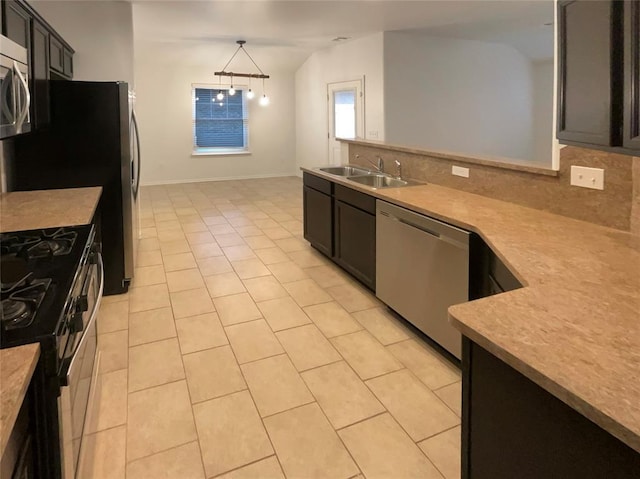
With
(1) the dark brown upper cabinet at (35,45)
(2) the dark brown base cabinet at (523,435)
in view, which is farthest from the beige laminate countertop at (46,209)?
(2) the dark brown base cabinet at (523,435)

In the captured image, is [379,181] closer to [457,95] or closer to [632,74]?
[632,74]

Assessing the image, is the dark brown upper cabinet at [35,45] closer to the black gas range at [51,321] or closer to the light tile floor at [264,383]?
the black gas range at [51,321]

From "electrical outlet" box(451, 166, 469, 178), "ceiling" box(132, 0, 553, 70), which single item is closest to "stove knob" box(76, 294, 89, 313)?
"electrical outlet" box(451, 166, 469, 178)

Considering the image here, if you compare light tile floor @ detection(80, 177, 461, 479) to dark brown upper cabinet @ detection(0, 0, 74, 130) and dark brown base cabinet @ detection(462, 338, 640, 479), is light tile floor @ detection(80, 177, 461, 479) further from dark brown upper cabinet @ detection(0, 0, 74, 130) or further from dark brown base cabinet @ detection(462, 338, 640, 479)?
dark brown upper cabinet @ detection(0, 0, 74, 130)

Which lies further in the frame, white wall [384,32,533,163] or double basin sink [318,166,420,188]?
white wall [384,32,533,163]

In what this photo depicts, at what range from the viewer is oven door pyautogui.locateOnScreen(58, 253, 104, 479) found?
1.25m

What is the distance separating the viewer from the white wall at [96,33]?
4.85 m

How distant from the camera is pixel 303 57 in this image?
9164 millimetres

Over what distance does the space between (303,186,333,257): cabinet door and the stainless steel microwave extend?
2.50 metres

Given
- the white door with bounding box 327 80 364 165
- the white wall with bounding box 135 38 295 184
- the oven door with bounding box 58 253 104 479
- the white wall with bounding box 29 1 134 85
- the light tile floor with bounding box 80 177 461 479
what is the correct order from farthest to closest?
the white wall with bounding box 135 38 295 184
the white door with bounding box 327 80 364 165
the white wall with bounding box 29 1 134 85
the light tile floor with bounding box 80 177 461 479
the oven door with bounding box 58 253 104 479

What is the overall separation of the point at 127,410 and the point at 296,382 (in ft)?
2.81

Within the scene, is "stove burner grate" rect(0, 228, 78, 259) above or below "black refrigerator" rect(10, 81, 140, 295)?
below

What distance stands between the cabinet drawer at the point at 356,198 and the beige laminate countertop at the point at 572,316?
1206mm

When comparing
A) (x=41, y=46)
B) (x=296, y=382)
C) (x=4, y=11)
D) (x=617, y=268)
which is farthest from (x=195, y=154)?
(x=617, y=268)
